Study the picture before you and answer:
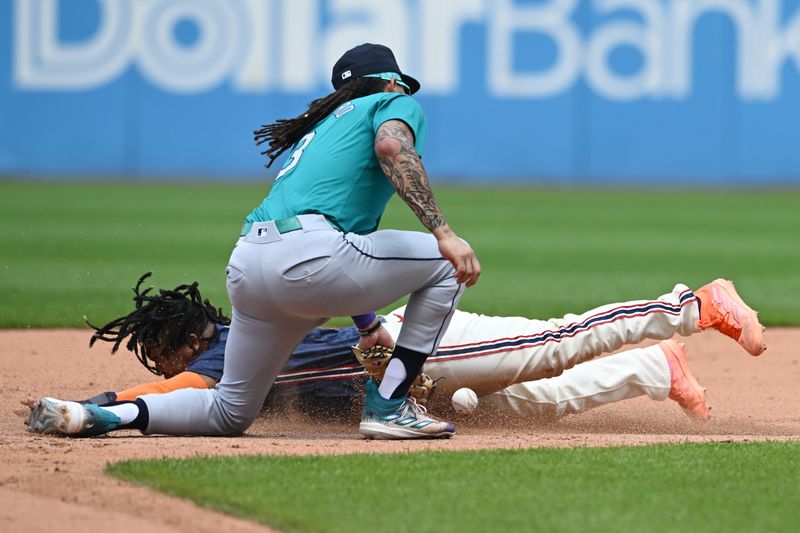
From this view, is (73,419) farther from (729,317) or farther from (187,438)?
(729,317)

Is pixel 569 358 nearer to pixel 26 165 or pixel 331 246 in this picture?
pixel 331 246

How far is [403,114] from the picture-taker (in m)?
4.08

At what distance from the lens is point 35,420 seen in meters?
4.35

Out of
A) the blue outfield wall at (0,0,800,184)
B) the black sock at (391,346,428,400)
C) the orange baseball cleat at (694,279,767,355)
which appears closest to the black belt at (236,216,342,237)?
the black sock at (391,346,428,400)

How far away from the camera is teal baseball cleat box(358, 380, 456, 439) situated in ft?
14.3

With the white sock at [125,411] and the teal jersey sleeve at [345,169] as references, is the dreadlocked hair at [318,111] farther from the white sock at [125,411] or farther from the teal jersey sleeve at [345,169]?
the white sock at [125,411]

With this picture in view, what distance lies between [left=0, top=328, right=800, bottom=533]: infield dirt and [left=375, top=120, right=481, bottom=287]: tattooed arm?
660mm

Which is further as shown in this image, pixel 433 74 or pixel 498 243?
pixel 433 74

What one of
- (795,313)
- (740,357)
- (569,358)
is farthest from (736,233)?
(569,358)

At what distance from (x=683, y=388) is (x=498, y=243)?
7.48 metres

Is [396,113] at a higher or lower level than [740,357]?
higher

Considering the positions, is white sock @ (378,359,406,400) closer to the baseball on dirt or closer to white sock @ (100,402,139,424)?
the baseball on dirt

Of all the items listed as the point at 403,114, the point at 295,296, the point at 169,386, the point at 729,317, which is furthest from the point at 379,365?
the point at 729,317

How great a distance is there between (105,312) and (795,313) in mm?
4610
